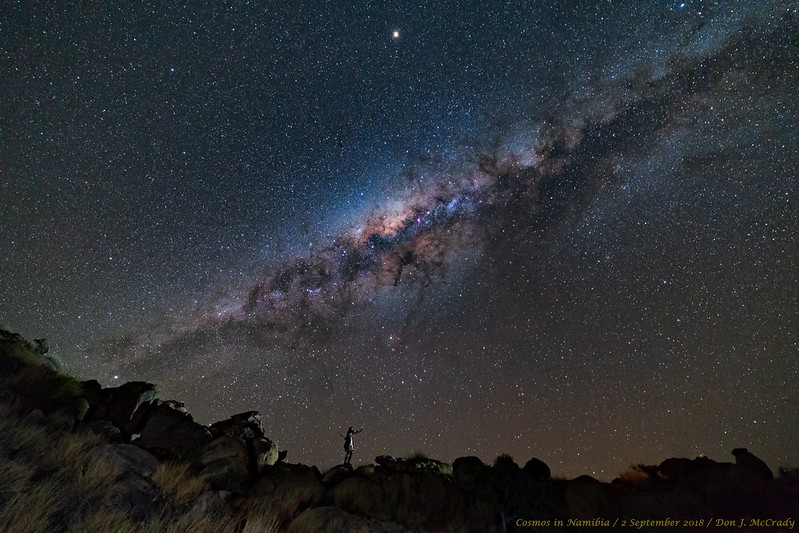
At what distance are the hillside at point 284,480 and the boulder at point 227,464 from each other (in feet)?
0.12

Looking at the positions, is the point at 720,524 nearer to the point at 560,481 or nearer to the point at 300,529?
the point at 560,481

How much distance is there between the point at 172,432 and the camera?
11.4 meters

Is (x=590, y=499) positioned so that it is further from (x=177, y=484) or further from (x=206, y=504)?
(x=177, y=484)

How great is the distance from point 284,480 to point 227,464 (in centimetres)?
162

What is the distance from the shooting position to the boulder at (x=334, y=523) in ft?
25.1

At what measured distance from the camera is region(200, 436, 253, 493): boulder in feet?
31.3

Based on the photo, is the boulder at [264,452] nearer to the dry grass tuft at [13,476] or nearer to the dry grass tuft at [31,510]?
the dry grass tuft at [13,476]

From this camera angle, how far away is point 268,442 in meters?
11.7

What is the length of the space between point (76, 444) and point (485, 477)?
1111cm

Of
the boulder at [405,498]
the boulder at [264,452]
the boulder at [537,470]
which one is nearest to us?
the boulder at [405,498]

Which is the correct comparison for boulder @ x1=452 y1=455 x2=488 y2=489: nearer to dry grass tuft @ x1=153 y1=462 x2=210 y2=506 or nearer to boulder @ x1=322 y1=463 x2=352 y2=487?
boulder @ x1=322 y1=463 x2=352 y2=487

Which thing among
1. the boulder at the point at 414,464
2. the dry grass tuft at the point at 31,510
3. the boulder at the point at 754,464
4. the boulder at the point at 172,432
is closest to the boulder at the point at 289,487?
the boulder at the point at 172,432

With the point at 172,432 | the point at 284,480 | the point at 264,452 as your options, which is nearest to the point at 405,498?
the point at 284,480

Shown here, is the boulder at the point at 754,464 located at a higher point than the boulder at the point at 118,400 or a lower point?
lower
